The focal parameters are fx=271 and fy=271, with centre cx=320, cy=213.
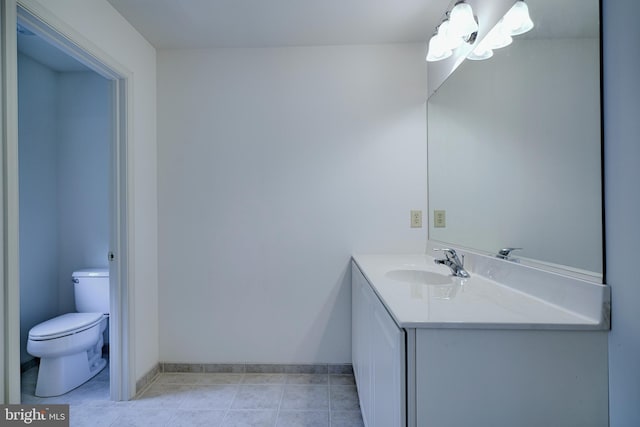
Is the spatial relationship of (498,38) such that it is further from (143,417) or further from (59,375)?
(59,375)

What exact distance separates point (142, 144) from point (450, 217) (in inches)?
82.8

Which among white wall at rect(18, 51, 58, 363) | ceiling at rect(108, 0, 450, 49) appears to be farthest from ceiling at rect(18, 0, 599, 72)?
white wall at rect(18, 51, 58, 363)

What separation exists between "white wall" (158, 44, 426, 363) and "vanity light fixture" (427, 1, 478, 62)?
40 cm

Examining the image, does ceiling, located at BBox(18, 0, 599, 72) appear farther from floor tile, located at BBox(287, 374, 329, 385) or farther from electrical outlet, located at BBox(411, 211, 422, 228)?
floor tile, located at BBox(287, 374, 329, 385)

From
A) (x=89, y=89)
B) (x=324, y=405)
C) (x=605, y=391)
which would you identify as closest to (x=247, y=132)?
(x=89, y=89)

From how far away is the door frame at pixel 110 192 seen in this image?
1.01 metres

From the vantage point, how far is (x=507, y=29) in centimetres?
113

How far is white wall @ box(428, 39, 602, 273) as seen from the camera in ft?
2.69

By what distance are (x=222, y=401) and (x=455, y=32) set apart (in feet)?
A: 8.26

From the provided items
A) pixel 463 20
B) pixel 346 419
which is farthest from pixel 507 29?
pixel 346 419

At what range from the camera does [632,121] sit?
2.35 ft

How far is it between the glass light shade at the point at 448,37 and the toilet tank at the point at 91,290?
9.24 ft

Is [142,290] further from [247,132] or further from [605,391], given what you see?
[605,391]

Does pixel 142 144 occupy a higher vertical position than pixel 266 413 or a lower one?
higher
